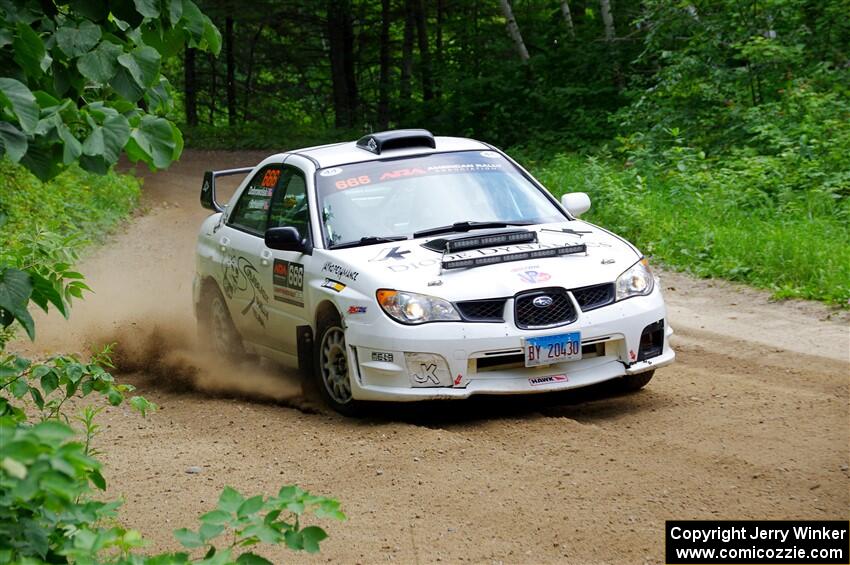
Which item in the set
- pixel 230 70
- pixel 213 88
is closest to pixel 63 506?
pixel 230 70

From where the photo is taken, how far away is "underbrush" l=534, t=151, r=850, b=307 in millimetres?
12086

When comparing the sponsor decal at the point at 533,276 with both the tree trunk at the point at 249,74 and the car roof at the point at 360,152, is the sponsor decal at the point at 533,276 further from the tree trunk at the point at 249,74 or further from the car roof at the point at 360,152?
the tree trunk at the point at 249,74

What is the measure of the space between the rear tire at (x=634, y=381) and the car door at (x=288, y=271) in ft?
7.23

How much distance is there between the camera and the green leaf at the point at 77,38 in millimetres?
3701

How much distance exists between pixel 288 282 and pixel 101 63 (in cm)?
499

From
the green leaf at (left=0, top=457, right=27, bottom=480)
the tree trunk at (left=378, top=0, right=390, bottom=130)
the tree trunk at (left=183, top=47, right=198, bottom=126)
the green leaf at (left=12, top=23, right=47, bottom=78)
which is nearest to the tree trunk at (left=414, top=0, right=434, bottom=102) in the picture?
the tree trunk at (left=378, top=0, right=390, bottom=130)

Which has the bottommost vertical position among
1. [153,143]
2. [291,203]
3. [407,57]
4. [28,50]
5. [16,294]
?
[407,57]

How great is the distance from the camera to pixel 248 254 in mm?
9375

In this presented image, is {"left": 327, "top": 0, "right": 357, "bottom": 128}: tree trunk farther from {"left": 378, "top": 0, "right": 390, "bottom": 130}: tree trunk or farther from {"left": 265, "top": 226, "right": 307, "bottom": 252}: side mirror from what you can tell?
{"left": 265, "top": 226, "right": 307, "bottom": 252}: side mirror

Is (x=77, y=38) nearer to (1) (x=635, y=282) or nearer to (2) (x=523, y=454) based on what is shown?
(2) (x=523, y=454)

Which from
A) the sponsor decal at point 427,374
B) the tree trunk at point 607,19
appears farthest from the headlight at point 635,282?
the tree trunk at point 607,19

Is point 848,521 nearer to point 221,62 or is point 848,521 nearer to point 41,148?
point 41,148

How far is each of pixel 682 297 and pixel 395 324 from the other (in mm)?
5595

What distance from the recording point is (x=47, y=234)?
588cm
